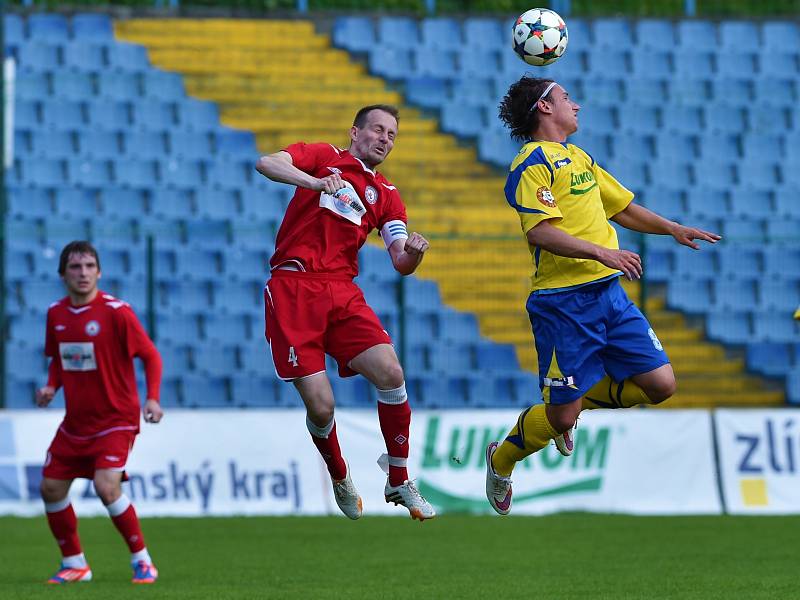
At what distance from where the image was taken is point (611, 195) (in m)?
7.98

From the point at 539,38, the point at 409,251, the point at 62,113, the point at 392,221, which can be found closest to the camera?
the point at 409,251

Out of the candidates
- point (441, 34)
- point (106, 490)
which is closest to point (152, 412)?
point (106, 490)

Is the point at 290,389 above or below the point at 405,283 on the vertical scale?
below

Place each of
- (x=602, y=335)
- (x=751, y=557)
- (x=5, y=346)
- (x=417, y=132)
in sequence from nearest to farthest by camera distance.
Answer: (x=602, y=335) < (x=751, y=557) < (x=5, y=346) < (x=417, y=132)

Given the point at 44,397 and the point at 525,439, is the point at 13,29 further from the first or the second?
the point at 525,439

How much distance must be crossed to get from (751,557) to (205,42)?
1240 cm

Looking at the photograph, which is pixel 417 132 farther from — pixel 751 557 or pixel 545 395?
pixel 545 395

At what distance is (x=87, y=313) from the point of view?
31.1 ft

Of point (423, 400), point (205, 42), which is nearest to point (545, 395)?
point (423, 400)

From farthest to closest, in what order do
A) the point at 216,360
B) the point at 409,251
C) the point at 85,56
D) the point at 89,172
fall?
the point at 85,56
the point at 89,172
the point at 216,360
the point at 409,251

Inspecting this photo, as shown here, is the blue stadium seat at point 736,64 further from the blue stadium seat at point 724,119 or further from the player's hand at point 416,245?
the player's hand at point 416,245

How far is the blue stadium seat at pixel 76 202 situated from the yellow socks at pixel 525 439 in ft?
33.7

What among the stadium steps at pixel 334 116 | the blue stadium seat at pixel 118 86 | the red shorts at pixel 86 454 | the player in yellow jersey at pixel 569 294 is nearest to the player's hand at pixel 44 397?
the red shorts at pixel 86 454

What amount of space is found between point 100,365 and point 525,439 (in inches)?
122
